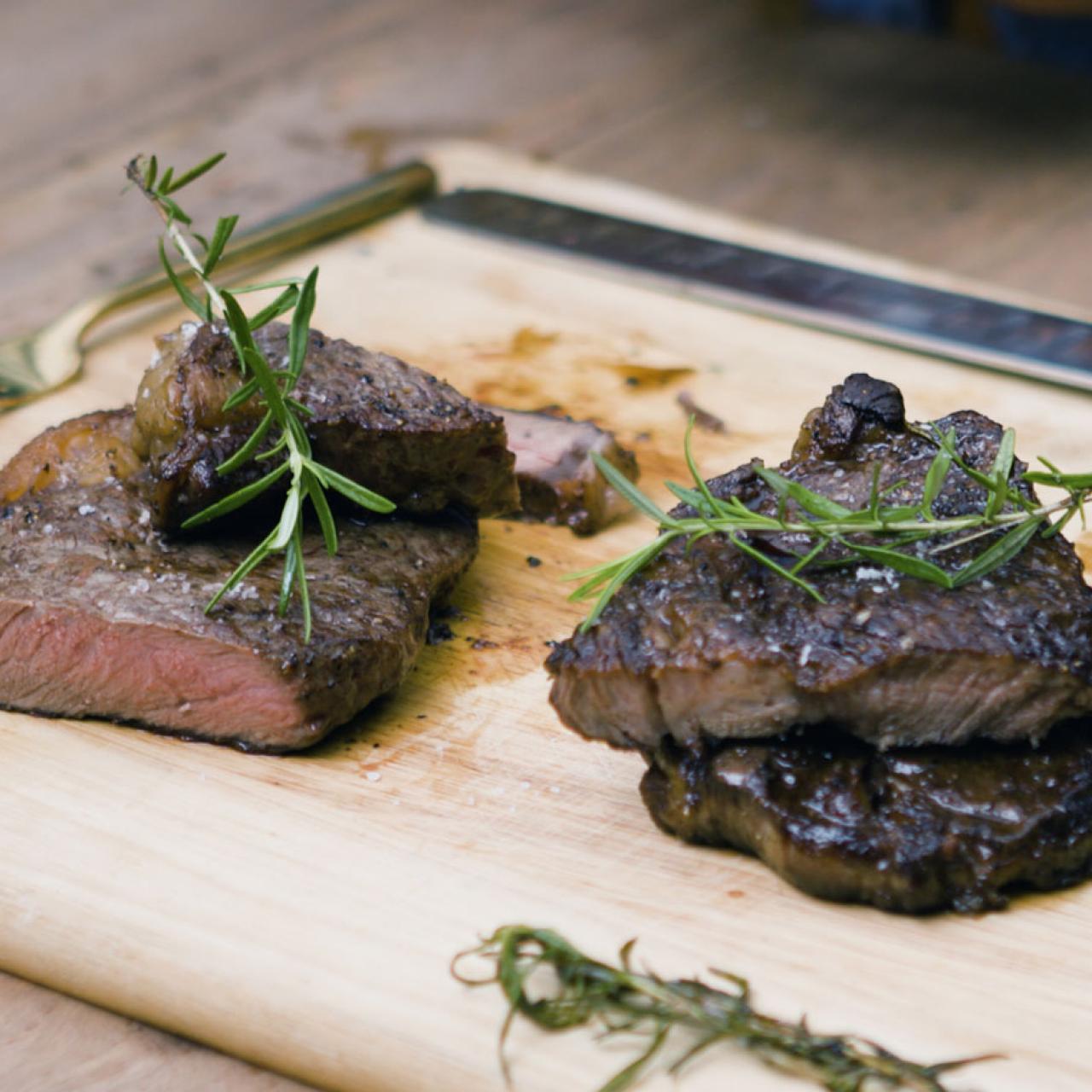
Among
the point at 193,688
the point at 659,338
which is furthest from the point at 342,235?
the point at 193,688

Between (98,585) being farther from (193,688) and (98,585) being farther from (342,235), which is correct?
(342,235)

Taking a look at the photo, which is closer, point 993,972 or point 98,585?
point 993,972

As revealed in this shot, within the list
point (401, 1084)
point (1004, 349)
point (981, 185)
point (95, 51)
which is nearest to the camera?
point (401, 1084)

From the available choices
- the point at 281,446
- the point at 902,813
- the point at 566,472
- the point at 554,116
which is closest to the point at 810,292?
the point at 566,472

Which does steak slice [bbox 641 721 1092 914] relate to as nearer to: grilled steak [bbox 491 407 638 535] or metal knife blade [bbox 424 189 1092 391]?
grilled steak [bbox 491 407 638 535]

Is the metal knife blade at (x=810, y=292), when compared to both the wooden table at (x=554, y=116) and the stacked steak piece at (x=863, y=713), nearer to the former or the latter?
the wooden table at (x=554, y=116)
